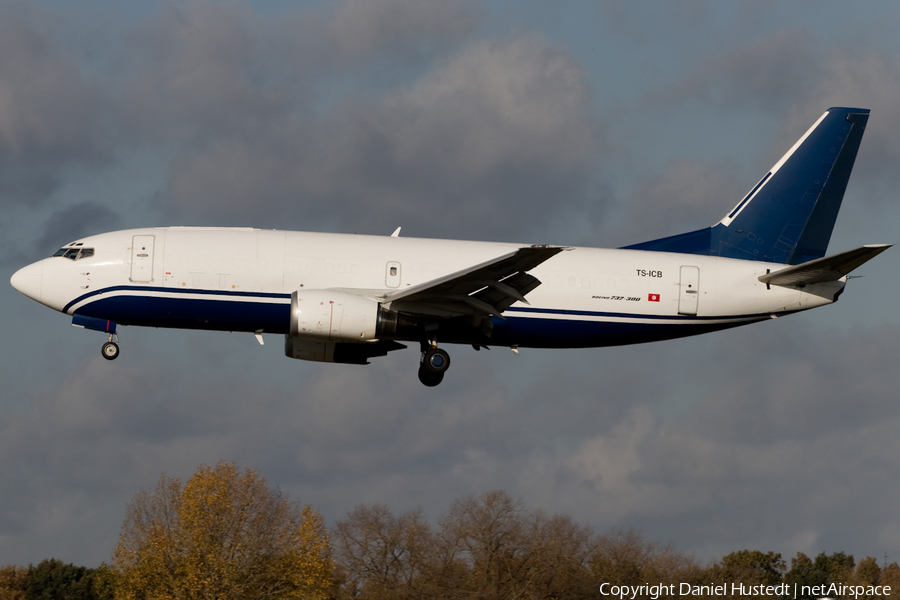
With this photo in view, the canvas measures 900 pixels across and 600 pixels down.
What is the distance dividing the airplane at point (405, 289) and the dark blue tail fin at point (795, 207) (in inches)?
47.2

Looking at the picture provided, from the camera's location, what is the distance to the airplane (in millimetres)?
31516

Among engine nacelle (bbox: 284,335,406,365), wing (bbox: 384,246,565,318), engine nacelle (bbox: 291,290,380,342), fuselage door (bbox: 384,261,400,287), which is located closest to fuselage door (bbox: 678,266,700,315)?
wing (bbox: 384,246,565,318)

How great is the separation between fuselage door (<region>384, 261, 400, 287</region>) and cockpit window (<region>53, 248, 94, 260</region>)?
28.3 ft

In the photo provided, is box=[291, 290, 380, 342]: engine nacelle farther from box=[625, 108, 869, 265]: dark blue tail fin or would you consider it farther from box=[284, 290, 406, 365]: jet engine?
box=[625, 108, 869, 265]: dark blue tail fin

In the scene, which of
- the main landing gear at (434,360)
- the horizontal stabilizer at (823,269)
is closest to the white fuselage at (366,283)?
the horizontal stabilizer at (823,269)

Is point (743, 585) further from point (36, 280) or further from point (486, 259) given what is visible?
point (36, 280)

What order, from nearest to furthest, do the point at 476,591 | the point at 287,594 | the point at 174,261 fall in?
the point at 174,261
the point at 476,591
the point at 287,594

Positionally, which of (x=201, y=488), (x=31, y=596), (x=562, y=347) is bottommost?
(x=31, y=596)

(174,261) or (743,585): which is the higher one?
(174,261)

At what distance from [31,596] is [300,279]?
73837 millimetres

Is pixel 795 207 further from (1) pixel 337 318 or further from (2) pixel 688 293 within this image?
(1) pixel 337 318

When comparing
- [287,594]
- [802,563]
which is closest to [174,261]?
[287,594]

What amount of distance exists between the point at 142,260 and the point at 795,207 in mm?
→ 21270

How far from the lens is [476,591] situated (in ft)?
160
